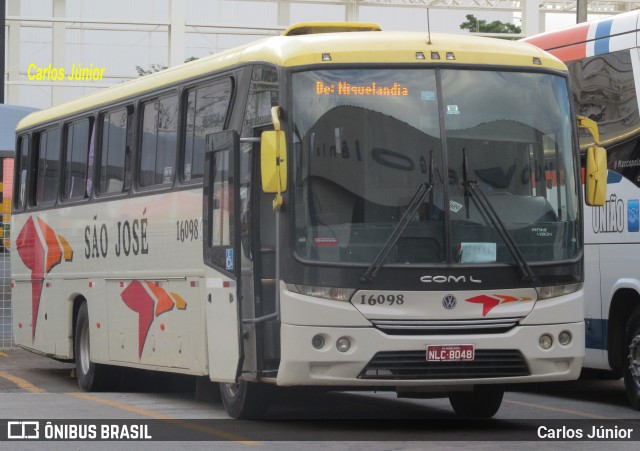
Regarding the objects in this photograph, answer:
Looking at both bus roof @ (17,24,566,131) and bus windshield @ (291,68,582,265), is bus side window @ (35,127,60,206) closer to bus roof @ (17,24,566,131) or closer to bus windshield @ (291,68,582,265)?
bus roof @ (17,24,566,131)

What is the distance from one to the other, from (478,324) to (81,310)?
711cm

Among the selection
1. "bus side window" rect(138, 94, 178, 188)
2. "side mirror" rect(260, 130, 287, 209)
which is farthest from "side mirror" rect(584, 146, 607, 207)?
"bus side window" rect(138, 94, 178, 188)

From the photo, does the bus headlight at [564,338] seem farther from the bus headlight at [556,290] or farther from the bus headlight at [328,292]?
the bus headlight at [328,292]

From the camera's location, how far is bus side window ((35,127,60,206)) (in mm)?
18078

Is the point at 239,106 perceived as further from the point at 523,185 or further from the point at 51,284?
the point at 51,284

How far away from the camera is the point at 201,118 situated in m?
13.4

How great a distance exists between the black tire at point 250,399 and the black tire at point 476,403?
1601mm

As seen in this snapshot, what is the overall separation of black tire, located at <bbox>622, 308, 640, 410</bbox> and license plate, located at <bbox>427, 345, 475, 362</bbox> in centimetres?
300

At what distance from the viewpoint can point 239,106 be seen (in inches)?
484

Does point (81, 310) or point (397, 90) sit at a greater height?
point (397, 90)

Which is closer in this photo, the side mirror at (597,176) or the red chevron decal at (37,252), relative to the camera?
the side mirror at (597,176)

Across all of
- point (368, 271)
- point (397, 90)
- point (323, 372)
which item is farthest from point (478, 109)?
point (323, 372)

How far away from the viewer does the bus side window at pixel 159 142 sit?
1409 cm

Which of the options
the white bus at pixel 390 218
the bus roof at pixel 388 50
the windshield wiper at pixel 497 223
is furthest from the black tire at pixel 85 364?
the windshield wiper at pixel 497 223
